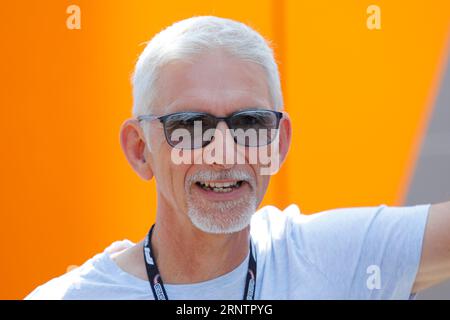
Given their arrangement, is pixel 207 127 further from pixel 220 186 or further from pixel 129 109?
pixel 129 109

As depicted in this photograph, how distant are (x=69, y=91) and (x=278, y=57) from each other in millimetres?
975

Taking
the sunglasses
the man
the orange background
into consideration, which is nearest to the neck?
the man

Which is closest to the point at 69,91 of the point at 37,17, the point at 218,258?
the point at 37,17

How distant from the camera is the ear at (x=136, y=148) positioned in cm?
200

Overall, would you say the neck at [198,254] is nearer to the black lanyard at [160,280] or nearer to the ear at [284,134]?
the black lanyard at [160,280]

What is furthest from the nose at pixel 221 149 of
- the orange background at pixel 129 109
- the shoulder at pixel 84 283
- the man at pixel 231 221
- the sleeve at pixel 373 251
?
the orange background at pixel 129 109

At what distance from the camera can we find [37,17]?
296cm

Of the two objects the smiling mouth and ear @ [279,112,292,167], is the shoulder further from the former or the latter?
ear @ [279,112,292,167]

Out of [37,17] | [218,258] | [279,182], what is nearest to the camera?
[218,258]

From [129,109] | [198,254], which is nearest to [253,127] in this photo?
[198,254]

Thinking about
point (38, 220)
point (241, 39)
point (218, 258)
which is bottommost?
point (38, 220)

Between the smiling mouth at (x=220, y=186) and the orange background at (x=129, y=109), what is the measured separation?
131 centimetres

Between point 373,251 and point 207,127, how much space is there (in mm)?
561
